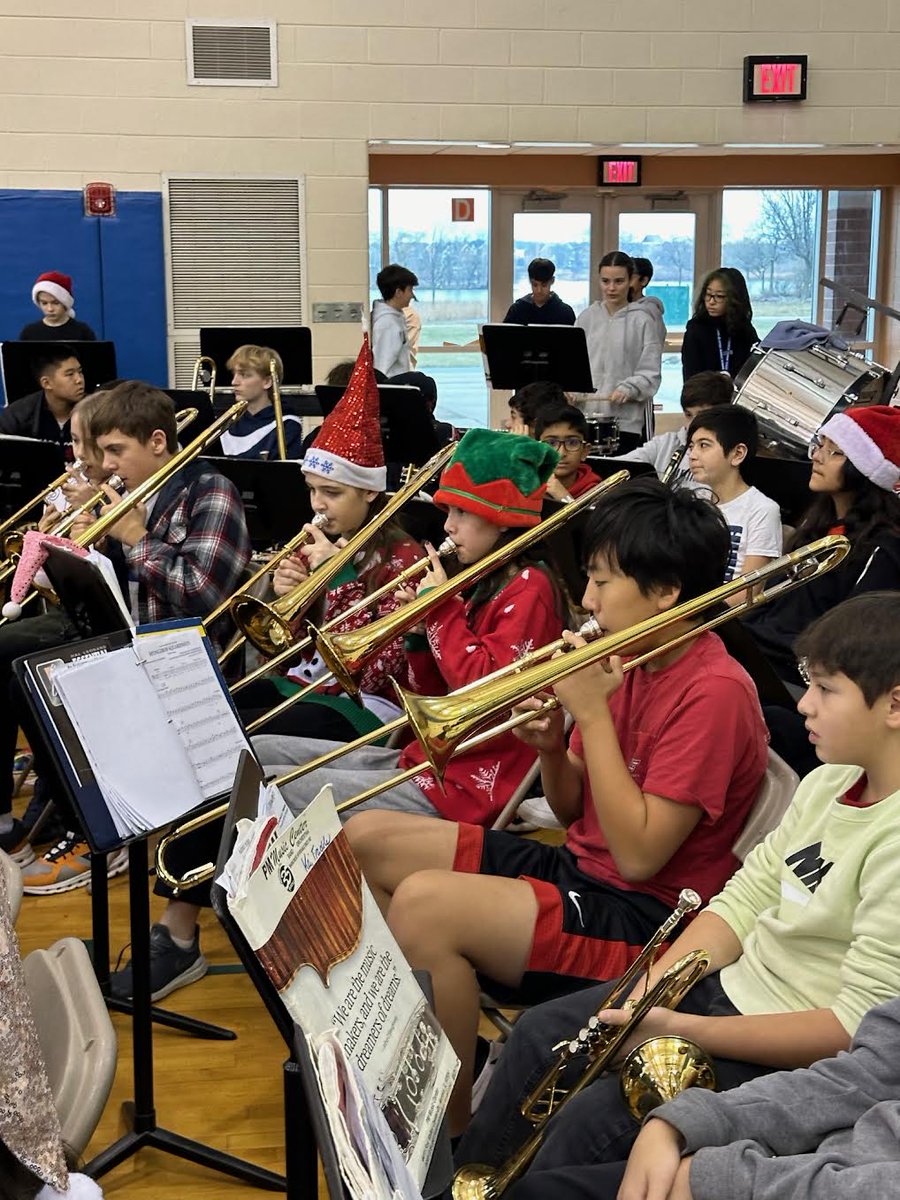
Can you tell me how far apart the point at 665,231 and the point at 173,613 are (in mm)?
9016

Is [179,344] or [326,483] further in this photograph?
[179,344]

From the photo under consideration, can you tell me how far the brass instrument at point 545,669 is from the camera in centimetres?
200

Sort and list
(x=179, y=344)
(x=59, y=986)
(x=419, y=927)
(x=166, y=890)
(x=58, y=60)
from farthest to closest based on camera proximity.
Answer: (x=179, y=344), (x=58, y=60), (x=166, y=890), (x=419, y=927), (x=59, y=986)

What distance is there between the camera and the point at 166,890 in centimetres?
261

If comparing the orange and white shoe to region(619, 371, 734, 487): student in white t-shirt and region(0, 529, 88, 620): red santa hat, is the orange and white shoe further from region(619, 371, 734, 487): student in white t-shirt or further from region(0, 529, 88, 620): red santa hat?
region(619, 371, 734, 487): student in white t-shirt

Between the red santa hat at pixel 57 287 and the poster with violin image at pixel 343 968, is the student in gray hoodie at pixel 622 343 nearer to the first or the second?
the red santa hat at pixel 57 287

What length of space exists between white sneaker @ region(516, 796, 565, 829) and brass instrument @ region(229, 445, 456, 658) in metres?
0.71

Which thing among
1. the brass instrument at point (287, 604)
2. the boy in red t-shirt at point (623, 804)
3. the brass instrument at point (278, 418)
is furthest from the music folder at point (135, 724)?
the brass instrument at point (278, 418)

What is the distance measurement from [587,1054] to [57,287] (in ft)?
20.1

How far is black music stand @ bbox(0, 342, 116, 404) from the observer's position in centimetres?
536

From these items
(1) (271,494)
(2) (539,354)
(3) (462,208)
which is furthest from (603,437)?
(3) (462,208)

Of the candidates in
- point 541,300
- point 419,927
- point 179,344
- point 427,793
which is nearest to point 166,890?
point 427,793

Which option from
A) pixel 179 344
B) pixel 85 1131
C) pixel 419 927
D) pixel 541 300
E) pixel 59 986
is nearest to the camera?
pixel 85 1131

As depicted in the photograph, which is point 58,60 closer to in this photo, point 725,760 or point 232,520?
point 232,520
